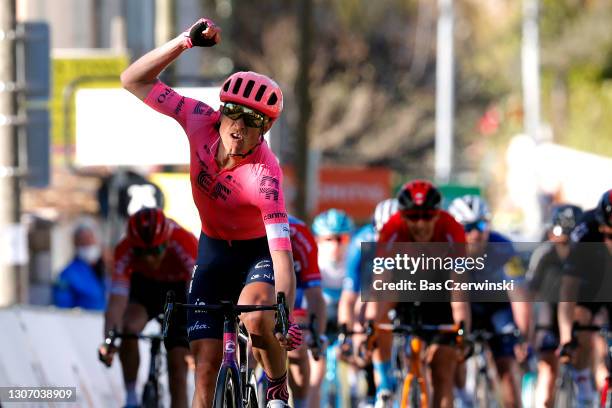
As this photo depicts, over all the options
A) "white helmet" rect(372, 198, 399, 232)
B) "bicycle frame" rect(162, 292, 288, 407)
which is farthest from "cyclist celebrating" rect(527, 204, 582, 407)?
"bicycle frame" rect(162, 292, 288, 407)

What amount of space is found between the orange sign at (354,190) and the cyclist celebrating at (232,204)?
2353 centimetres

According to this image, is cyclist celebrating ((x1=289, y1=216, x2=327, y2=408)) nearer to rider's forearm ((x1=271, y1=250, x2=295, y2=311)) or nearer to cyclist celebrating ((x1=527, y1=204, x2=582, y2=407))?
cyclist celebrating ((x1=527, y1=204, x2=582, y2=407))

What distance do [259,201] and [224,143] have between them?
367 mm

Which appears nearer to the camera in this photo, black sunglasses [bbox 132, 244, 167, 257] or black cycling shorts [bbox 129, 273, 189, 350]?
black sunglasses [bbox 132, 244, 167, 257]

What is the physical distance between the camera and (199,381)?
28.8ft

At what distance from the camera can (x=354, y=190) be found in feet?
109

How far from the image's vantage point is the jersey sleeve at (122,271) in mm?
11469

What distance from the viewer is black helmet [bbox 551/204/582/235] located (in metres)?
13.1

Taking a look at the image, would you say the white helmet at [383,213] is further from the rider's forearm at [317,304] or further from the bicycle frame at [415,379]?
the rider's forearm at [317,304]

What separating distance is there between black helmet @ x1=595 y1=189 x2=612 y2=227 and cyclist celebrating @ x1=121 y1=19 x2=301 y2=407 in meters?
3.48

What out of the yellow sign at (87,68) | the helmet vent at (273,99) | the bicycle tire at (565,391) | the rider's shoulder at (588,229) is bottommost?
the bicycle tire at (565,391)

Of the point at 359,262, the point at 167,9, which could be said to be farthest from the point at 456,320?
the point at 167,9

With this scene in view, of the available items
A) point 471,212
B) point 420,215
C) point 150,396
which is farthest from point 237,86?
point 471,212

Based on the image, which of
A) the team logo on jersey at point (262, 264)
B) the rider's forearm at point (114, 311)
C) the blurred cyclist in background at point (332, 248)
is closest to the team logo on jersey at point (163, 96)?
the team logo on jersey at point (262, 264)
